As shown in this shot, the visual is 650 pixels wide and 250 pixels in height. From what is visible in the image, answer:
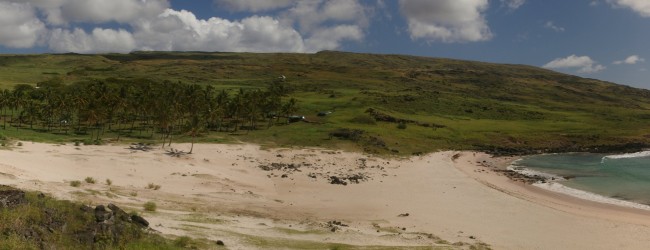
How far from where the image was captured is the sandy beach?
→ 3184 cm

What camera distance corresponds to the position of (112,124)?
107562 mm

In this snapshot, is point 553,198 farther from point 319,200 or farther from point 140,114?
point 140,114

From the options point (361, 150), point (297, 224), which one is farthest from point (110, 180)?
point (361, 150)

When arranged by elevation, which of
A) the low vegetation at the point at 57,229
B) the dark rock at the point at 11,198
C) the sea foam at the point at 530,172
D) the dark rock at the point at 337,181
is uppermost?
the dark rock at the point at 11,198

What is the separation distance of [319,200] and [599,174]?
179 feet

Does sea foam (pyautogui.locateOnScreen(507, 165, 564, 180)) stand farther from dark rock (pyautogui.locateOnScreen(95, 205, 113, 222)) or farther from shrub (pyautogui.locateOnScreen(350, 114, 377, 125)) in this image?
dark rock (pyautogui.locateOnScreen(95, 205, 113, 222))

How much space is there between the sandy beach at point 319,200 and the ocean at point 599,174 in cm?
562

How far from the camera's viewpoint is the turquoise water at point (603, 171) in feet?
197

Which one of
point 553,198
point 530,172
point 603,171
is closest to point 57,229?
point 553,198

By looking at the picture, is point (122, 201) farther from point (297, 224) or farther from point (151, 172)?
point (151, 172)

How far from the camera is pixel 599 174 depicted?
7569 centimetres

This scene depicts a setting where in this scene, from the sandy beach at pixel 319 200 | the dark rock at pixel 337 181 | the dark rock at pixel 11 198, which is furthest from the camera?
the dark rock at pixel 337 181

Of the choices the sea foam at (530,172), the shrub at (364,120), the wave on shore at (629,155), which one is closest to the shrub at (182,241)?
the sea foam at (530,172)

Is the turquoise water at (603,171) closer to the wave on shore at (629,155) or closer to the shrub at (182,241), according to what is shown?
the wave on shore at (629,155)
